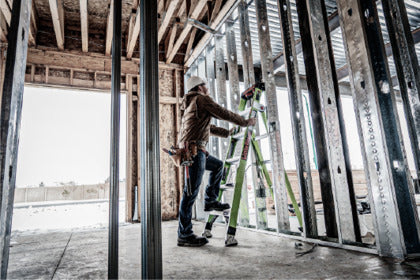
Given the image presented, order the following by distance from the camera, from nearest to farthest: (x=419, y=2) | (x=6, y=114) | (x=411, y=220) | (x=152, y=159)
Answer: (x=152, y=159), (x=6, y=114), (x=411, y=220), (x=419, y=2)

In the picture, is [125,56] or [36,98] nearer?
[125,56]

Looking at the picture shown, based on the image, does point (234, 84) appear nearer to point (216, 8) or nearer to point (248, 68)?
point (248, 68)

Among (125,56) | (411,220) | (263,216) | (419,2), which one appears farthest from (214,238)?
(419,2)

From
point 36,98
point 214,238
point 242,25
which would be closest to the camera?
point 214,238

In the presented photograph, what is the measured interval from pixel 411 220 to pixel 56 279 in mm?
2596

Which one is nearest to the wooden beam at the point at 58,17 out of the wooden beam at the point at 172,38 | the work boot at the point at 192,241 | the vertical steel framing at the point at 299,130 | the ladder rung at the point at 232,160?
the wooden beam at the point at 172,38

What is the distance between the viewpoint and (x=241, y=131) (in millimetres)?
3199

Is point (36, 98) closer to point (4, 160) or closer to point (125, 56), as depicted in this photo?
point (125, 56)

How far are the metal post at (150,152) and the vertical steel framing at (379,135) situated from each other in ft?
5.91

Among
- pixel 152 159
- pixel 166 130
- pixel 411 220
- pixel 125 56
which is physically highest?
pixel 125 56

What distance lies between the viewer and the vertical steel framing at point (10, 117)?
45.3 inches

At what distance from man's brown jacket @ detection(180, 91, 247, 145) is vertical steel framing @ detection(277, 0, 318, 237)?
64cm

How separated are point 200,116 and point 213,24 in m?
2.76

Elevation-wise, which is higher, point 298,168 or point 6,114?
point 6,114
